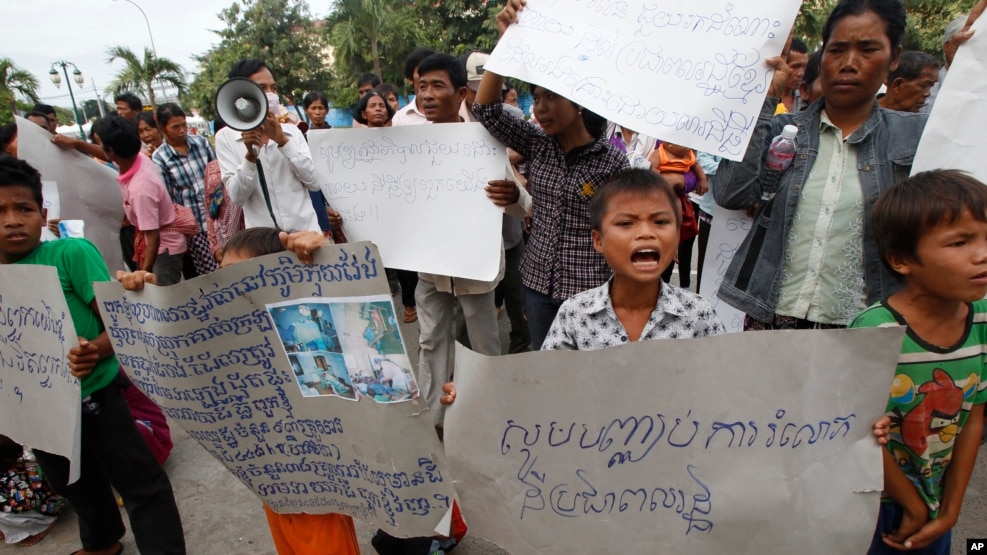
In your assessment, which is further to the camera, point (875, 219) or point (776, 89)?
point (776, 89)

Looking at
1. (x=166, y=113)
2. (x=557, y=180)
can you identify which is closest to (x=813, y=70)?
(x=557, y=180)

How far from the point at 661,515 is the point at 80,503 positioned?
2282mm

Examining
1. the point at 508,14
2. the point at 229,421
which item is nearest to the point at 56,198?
the point at 229,421

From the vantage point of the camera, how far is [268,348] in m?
1.56

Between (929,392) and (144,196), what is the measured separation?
4214mm

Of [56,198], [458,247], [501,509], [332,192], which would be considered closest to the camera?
[501,509]

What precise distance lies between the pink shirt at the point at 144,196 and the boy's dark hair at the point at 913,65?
14.8 feet

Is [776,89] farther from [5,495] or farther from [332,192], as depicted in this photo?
[5,495]

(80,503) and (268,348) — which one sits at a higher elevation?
(268,348)

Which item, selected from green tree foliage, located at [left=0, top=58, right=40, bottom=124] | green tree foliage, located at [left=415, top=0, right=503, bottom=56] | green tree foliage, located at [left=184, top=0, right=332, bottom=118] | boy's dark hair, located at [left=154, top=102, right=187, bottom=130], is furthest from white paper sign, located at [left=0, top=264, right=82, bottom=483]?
green tree foliage, located at [left=184, top=0, right=332, bottom=118]

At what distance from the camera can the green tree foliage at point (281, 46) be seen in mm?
34531

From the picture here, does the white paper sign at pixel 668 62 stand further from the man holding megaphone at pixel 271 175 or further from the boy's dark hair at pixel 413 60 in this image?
the boy's dark hair at pixel 413 60

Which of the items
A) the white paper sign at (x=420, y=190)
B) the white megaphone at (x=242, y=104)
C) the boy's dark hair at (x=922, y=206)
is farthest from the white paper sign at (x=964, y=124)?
the white megaphone at (x=242, y=104)

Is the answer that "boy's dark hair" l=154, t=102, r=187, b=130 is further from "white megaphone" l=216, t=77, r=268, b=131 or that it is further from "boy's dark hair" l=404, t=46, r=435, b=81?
"white megaphone" l=216, t=77, r=268, b=131
